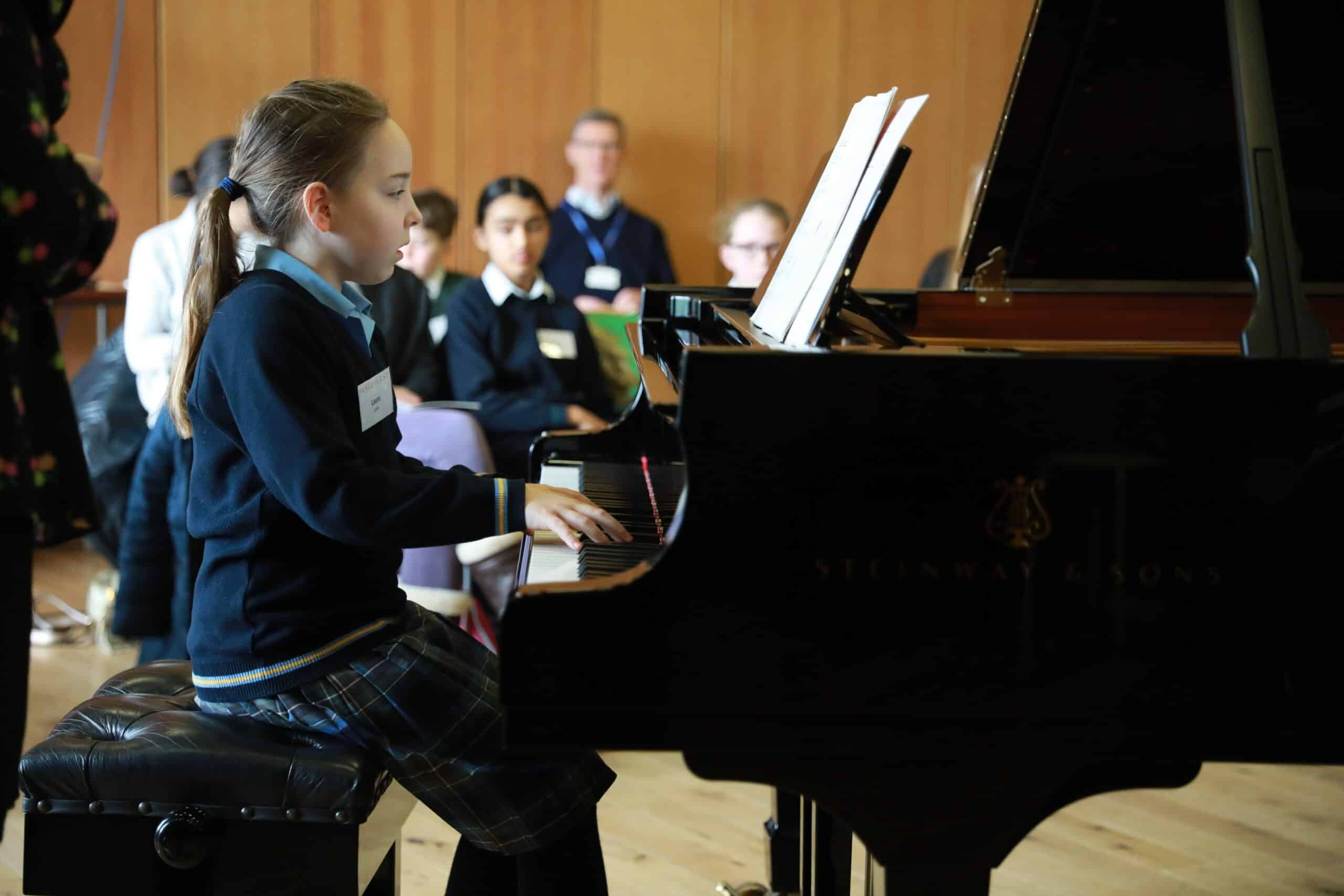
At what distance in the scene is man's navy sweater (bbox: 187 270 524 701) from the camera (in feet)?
4.61

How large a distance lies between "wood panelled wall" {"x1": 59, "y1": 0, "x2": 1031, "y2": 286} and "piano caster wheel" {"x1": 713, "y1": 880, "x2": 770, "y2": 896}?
15.5 feet

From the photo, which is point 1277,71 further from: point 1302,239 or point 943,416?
point 943,416

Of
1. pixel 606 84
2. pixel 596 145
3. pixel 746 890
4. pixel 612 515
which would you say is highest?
pixel 606 84

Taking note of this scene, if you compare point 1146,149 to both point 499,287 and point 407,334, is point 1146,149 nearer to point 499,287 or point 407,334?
point 499,287

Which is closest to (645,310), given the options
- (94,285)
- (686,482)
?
(686,482)

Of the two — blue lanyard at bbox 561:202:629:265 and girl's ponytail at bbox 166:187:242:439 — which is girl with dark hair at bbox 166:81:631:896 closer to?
girl's ponytail at bbox 166:187:242:439

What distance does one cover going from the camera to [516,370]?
4.04m

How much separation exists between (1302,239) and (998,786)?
1246mm

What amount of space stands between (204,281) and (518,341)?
8.22 feet

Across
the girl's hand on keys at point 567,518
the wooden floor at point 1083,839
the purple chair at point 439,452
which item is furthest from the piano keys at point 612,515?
the purple chair at point 439,452

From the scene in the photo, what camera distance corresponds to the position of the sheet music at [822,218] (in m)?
1.58

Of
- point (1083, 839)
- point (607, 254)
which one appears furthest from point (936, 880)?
point (607, 254)

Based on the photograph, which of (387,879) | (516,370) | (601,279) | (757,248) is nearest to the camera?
(387,879)

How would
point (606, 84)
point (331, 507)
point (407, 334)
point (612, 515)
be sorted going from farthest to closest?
1. point (606, 84)
2. point (407, 334)
3. point (612, 515)
4. point (331, 507)
